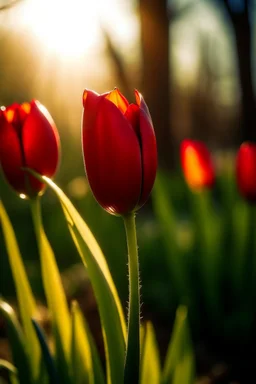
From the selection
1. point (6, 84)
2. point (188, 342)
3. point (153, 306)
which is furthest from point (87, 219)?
point (6, 84)

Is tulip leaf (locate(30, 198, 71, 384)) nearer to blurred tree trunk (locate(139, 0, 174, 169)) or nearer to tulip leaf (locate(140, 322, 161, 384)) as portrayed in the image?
tulip leaf (locate(140, 322, 161, 384))

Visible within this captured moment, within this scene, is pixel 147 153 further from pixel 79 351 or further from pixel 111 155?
pixel 79 351

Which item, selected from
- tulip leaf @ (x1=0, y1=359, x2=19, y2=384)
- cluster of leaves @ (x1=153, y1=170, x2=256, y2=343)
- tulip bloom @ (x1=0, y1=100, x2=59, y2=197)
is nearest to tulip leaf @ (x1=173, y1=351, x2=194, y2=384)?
tulip leaf @ (x1=0, y1=359, x2=19, y2=384)

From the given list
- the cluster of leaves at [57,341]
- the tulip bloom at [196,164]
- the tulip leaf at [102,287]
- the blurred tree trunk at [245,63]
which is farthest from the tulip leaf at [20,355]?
the blurred tree trunk at [245,63]

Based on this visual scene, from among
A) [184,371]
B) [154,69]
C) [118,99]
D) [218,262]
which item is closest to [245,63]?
[154,69]

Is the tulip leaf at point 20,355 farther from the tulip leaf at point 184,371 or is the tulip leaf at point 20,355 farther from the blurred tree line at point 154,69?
the blurred tree line at point 154,69

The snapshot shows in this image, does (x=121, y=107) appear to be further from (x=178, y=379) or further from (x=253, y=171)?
(x=253, y=171)

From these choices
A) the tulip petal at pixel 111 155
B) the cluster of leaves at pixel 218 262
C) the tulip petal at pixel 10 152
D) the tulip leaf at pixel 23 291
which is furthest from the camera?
the cluster of leaves at pixel 218 262
